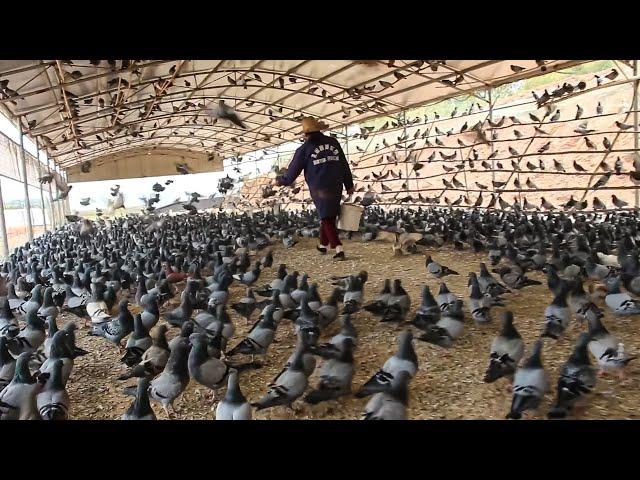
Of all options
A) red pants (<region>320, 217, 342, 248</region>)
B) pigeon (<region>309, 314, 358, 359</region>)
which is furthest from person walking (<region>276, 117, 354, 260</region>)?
pigeon (<region>309, 314, 358, 359</region>)

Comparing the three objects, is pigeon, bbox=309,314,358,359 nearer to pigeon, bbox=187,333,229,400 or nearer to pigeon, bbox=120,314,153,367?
pigeon, bbox=187,333,229,400

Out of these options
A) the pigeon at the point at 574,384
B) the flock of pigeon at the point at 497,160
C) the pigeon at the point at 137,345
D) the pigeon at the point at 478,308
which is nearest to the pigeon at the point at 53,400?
the pigeon at the point at 137,345

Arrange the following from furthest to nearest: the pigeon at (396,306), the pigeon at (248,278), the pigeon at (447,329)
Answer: the pigeon at (248,278)
the pigeon at (396,306)
the pigeon at (447,329)

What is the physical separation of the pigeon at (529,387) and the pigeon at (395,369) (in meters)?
0.62

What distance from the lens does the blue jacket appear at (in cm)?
743

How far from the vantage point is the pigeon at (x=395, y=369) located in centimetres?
287

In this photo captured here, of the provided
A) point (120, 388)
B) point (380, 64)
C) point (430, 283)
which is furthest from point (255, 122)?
point (120, 388)

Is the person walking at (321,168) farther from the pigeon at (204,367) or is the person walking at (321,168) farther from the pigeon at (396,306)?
the pigeon at (204,367)

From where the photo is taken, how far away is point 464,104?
30.1 m

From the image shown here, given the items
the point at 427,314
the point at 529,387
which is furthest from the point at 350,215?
the point at 529,387

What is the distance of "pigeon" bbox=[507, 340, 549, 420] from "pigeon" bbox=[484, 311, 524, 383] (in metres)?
0.14

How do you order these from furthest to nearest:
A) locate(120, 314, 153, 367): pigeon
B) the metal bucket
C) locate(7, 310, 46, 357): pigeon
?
the metal bucket → locate(7, 310, 46, 357): pigeon → locate(120, 314, 153, 367): pigeon

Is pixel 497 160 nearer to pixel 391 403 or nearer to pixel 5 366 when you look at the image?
pixel 391 403
